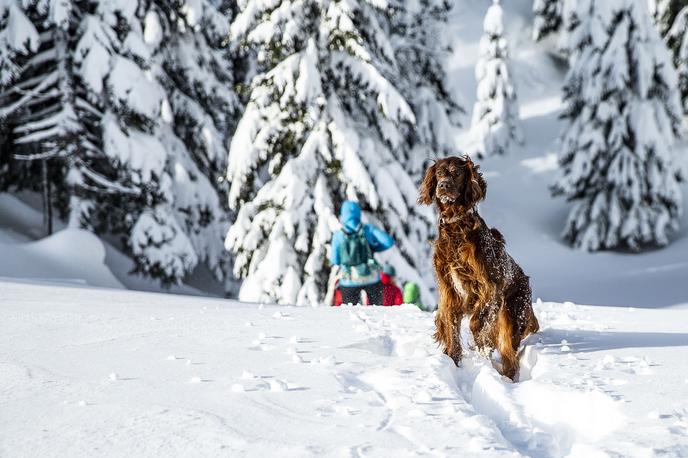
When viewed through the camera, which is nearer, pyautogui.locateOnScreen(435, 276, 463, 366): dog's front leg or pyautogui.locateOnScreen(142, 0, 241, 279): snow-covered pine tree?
pyautogui.locateOnScreen(435, 276, 463, 366): dog's front leg

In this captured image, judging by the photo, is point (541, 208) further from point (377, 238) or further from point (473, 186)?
point (473, 186)

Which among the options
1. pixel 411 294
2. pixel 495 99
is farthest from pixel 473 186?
pixel 495 99

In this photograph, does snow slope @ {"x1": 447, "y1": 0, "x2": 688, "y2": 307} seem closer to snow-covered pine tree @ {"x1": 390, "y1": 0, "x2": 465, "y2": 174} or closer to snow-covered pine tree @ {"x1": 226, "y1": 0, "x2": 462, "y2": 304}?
snow-covered pine tree @ {"x1": 390, "y1": 0, "x2": 465, "y2": 174}

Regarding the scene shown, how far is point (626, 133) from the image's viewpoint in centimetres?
2320

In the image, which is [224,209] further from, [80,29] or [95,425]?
[95,425]

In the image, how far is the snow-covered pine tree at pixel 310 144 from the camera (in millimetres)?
10953

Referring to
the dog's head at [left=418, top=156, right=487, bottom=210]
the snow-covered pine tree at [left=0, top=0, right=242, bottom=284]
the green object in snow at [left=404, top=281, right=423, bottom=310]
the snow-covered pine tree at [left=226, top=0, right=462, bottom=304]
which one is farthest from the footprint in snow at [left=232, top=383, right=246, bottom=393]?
the snow-covered pine tree at [left=0, top=0, right=242, bottom=284]

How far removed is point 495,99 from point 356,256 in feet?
98.8

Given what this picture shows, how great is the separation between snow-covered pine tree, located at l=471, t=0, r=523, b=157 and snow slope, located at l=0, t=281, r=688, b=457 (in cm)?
3084

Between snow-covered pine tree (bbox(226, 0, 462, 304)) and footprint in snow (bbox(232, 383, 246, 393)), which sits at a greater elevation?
snow-covered pine tree (bbox(226, 0, 462, 304))

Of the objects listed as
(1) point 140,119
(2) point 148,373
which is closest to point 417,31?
(1) point 140,119

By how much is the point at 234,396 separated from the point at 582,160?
23388 millimetres

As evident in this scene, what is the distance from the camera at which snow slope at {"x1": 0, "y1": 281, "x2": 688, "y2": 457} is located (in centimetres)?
257

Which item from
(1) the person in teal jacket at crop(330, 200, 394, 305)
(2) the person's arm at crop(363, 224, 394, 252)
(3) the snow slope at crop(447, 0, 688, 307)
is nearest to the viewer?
(1) the person in teal jacket at crop(330, 200, 394, 305)
